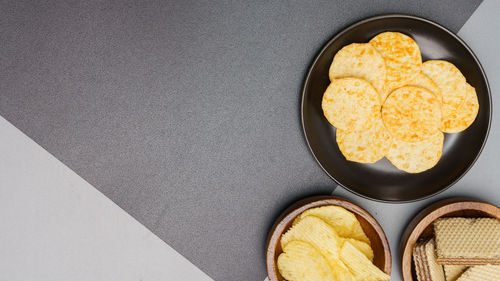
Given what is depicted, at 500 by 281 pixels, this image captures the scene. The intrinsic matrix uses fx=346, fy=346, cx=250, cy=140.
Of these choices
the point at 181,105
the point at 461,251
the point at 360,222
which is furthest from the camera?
the point at 181,105

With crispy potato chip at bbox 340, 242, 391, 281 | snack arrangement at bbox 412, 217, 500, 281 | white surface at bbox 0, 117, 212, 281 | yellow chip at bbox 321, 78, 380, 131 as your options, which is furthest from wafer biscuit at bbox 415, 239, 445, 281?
white surface at bbox 0, 117, 212, 281

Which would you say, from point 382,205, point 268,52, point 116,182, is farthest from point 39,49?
point 382,205

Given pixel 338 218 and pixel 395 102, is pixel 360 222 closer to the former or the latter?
pixel 338 218

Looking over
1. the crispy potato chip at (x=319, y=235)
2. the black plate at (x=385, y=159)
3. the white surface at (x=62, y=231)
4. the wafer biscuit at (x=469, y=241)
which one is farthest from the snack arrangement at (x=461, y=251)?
the white surface at (x=62, y=231)

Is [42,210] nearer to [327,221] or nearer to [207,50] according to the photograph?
[207,50]

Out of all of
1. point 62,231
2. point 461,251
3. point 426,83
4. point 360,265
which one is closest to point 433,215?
point 461,251

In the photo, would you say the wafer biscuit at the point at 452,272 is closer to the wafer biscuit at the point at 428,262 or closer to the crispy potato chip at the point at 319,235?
the wafer biscuit at the point at 428,262
